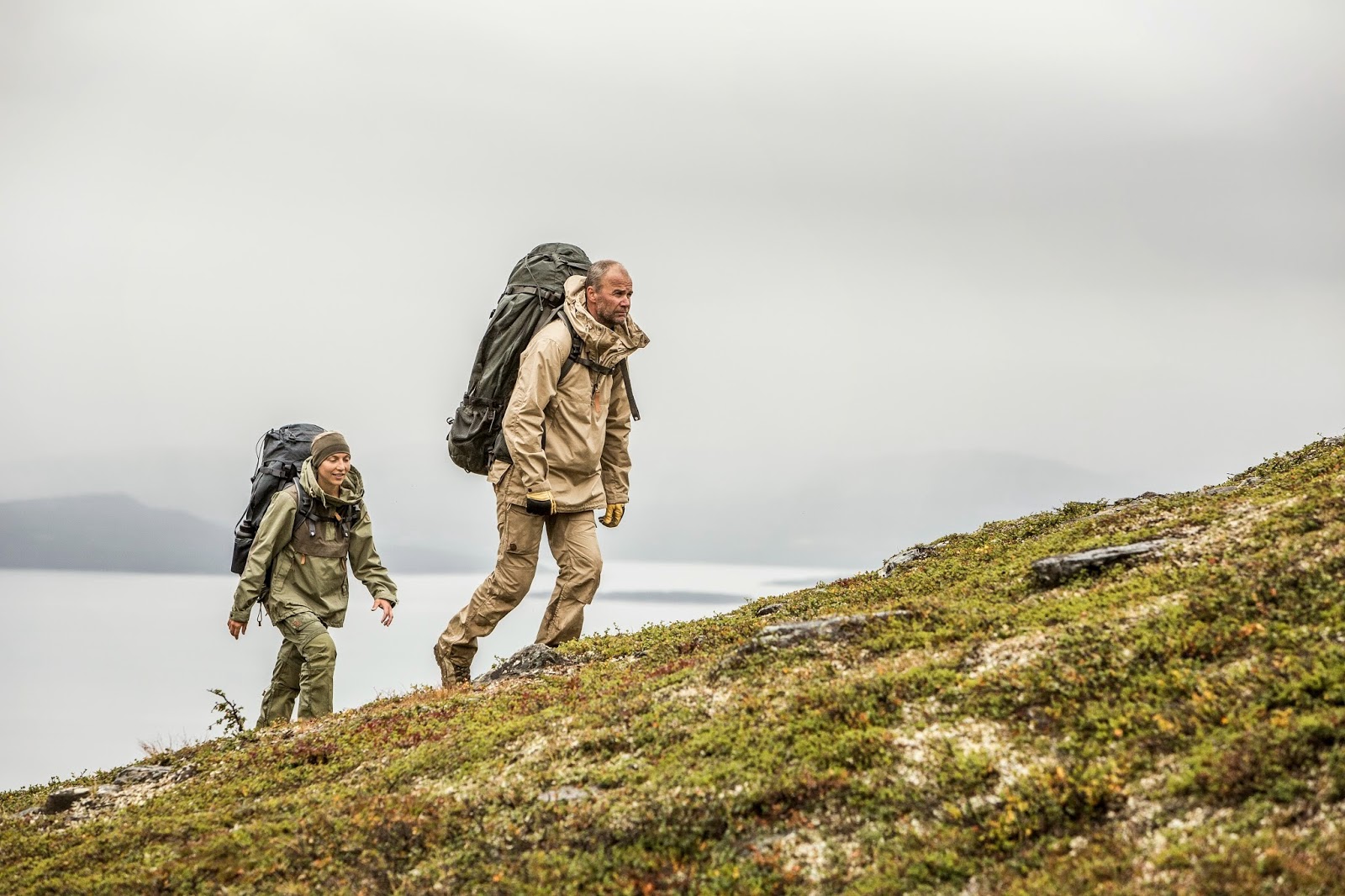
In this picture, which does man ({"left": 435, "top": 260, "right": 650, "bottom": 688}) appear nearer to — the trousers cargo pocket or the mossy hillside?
the trousers cargo pocket

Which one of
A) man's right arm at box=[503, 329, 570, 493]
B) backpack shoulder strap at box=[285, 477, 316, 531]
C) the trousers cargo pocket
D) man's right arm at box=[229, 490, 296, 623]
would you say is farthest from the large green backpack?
man's right arm at box=[229, 490, 296, 623]

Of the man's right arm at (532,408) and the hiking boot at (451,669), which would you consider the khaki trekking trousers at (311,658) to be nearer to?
the hiking boot at (451,669)

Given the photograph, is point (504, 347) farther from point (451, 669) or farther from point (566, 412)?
point (451, 669)

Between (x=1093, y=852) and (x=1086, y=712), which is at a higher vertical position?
(x=1086, y=712)

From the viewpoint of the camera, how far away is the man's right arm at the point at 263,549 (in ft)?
47.7

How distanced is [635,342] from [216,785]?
283 inches

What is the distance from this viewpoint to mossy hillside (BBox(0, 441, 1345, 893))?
6926 mm

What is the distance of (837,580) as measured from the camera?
637 inches

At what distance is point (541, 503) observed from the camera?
14.5 metres

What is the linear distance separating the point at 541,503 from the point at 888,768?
724 cm

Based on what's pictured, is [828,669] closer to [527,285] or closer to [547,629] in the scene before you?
[547,629]

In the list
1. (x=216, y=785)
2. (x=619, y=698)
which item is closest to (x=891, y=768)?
(x=619, y=698)

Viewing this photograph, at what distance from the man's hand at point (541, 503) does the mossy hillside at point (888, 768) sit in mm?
2545

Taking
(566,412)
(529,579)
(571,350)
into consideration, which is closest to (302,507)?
(529,579)
